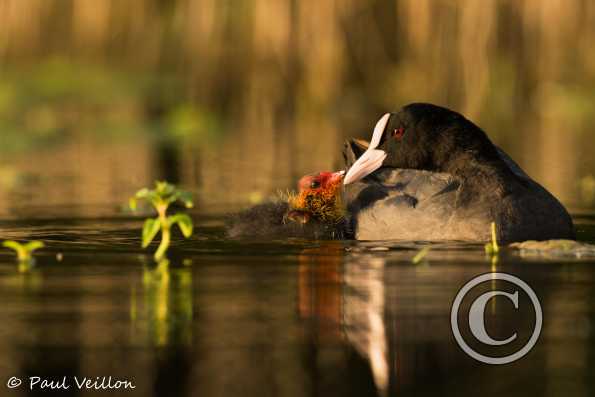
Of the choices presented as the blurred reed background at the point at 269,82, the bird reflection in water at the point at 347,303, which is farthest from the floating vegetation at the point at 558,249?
the blurred reed background at the point at 269,82

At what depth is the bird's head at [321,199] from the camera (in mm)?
8945

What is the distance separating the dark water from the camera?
4.71 m

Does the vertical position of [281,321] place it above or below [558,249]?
below

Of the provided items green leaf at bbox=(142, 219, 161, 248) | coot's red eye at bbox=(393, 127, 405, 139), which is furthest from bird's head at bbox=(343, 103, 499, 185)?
green leaf at bbox=(142, 219, 161, 248)

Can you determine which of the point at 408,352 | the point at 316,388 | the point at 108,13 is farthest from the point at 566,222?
the point at 108,13

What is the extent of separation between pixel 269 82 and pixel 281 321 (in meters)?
14.3

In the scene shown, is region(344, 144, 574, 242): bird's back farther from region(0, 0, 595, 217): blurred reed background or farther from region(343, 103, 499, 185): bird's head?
region(0, 0, 595, 217): blurred reed background

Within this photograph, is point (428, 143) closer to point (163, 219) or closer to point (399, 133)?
point (399, 133)

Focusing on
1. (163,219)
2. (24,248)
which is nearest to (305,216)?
(163,219)

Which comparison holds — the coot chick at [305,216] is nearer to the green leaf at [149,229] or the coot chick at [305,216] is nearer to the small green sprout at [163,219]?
the small green sprout at [163,219]

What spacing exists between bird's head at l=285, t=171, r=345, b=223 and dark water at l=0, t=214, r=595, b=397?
687 mm

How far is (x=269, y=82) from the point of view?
19.9 m

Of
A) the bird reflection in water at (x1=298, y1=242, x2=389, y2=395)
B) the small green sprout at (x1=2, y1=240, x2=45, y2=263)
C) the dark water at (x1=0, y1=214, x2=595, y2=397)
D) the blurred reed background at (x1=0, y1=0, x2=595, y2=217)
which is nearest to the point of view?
the dark water at (x1=0, y1=214, x2=595, y2=397)

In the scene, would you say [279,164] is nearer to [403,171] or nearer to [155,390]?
[403,171]
